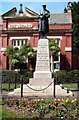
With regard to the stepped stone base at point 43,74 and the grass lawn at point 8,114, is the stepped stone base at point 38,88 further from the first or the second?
the grass lawn at point 8,114

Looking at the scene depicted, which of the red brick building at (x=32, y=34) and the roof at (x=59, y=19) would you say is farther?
the roof at (x=59, y=19)

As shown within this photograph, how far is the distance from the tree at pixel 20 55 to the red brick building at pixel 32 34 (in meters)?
3.02

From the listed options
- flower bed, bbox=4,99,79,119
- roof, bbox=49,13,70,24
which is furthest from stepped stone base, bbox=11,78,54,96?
roof, bbox=49,13,70,24

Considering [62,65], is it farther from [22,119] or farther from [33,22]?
[22,119]

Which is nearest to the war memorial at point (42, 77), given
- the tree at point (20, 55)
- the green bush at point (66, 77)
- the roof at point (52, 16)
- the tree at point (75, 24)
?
the green bush at point (66, 77)

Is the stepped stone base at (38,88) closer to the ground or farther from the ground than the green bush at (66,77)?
farther from the ground

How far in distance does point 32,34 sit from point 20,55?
597 centimetres

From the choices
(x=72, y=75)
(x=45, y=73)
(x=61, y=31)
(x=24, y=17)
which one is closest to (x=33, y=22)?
(x=24, y=17)

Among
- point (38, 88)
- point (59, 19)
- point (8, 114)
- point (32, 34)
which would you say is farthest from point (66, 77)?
point (8, 114)

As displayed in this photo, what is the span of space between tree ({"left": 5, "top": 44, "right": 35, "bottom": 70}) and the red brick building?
3.02 meters

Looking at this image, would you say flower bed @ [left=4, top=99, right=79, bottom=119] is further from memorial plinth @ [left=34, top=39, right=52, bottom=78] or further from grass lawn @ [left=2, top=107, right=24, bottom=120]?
memorial plinth @ [left=34, top=39, right=52, bottom=78]

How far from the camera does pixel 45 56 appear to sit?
47.9ft

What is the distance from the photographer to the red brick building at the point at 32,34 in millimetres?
34906

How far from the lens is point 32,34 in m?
35.7
